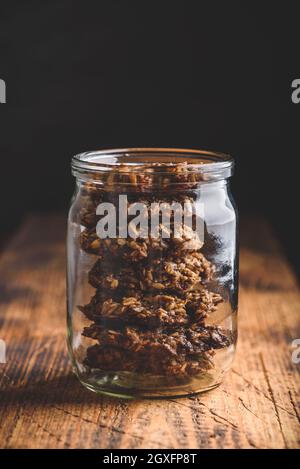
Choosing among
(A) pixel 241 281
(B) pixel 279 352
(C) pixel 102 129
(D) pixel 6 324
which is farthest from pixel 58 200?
(B) pixel 279 352

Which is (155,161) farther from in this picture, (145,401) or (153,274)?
(145,401)

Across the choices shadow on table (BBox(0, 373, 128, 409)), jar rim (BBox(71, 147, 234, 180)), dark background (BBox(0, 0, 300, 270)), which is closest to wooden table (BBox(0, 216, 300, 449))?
shadow on table (BBox(0, 373, 128, 409))

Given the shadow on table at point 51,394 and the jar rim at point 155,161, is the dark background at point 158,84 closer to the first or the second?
the jar rim at point 155,161

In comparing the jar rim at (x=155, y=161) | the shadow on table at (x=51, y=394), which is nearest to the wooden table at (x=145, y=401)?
the shadow on table at (x=51, y=394)

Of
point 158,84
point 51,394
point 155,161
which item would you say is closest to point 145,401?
point 51,394

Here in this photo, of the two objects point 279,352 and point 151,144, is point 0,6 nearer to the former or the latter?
point 151,144

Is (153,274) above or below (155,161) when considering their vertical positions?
below

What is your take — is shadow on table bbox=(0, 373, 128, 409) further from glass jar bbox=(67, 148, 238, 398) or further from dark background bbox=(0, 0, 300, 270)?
dark background bbox=(0, 0, 300, 270)
